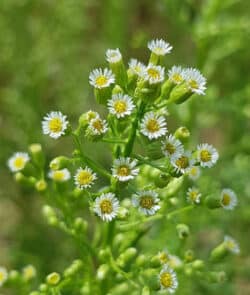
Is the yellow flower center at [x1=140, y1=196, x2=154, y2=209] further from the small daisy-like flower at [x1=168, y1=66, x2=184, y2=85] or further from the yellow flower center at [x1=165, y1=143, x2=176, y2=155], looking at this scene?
the small daisy-like flower at [x1=168, y1=66, x2=184, y2=85]

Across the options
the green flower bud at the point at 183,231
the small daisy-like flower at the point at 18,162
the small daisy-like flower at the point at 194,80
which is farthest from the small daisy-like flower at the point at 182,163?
the small daisy-like flower at the point at 18,162

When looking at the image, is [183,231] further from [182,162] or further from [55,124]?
[55,124]

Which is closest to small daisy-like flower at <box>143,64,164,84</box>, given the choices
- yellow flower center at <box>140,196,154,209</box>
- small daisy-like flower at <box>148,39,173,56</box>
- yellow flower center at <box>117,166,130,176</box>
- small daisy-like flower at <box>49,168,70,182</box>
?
small daisy-like flower at <box>148,39,173,56</box>

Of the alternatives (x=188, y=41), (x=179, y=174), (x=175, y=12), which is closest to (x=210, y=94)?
(x=175, y=12)

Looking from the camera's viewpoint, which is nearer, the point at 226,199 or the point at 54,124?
the point at 54,124

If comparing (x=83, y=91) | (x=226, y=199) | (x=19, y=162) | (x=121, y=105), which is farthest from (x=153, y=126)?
(x=83, y=91)

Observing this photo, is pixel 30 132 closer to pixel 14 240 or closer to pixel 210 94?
pixel 14 240
